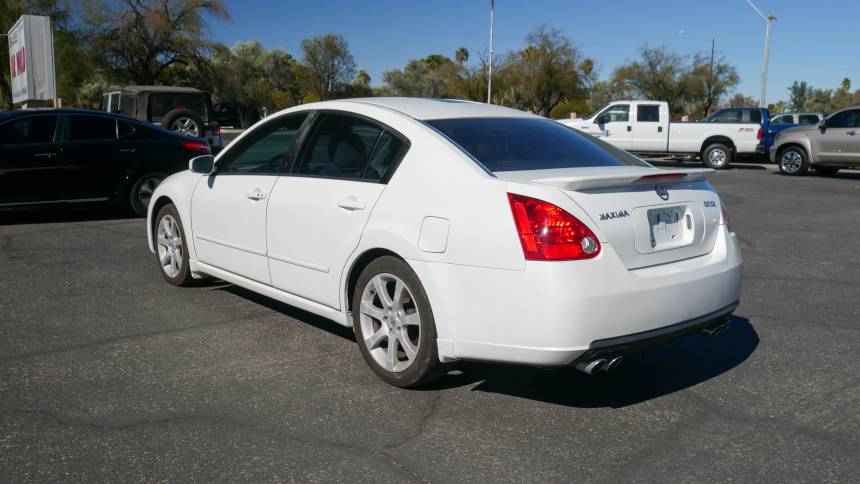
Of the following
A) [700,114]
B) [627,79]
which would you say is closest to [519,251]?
[627,79]

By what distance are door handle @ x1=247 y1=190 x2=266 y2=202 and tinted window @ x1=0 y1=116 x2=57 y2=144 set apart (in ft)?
20.2

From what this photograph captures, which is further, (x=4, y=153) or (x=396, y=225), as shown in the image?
(x=4, y=153)

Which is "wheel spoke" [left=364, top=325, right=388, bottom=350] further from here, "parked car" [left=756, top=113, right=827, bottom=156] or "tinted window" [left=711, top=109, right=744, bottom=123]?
"tinted window" [left=711, top=109, right=744, bottom=123]

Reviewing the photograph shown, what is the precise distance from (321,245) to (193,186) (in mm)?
1892

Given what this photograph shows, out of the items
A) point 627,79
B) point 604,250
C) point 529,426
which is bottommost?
point 529,426

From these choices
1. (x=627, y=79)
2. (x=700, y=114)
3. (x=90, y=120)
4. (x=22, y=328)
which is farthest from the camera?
(x=700, y=114)

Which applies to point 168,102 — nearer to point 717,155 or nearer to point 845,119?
point 717,155

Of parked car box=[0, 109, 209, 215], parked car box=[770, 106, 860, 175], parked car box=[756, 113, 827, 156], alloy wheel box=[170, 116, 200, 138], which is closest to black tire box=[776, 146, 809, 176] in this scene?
parked car box=[770, 106, 860, 175]

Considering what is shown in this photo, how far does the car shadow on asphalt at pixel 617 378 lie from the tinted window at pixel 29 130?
25.5 ft

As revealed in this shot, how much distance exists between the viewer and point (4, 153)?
965 cm

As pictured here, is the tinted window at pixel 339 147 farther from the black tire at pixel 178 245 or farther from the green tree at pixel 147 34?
the green tree at pixel 147 34

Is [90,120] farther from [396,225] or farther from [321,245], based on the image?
[396,225]

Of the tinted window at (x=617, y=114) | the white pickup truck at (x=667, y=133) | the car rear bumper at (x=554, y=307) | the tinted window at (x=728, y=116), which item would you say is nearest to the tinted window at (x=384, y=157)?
the car rear bumper at (x=554, y=307)

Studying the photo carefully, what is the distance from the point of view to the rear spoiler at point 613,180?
12.0 feet
